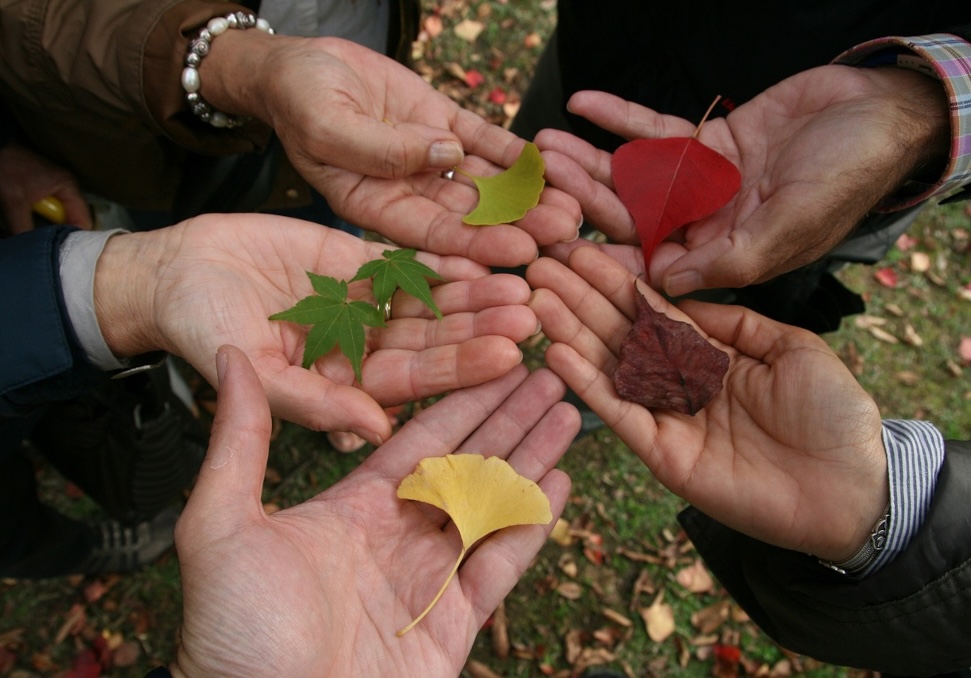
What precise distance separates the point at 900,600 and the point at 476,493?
1.01 m

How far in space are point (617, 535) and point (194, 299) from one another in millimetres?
2358

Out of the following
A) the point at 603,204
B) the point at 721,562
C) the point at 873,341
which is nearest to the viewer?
the point at 721,562

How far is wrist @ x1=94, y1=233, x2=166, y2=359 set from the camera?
6.10 ft

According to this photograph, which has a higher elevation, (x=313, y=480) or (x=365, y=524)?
(x=365, y=524)

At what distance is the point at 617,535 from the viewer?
11.0ft

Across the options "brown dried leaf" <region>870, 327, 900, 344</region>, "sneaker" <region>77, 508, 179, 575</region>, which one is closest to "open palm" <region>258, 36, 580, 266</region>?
"sneaker" <region>77, 508, 179, 575</region>

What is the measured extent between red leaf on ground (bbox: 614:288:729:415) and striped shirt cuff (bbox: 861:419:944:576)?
1.46 feet

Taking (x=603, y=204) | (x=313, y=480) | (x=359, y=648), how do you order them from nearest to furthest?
1. (x=359, y=648)
2. (x=603, y=204)
3. (x=313, y=480)

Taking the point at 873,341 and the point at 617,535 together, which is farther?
the point at 873,341

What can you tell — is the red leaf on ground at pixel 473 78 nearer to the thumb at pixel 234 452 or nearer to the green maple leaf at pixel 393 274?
the green maple leaf at pixel 393 274

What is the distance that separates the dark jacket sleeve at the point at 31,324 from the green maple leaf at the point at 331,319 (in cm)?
55

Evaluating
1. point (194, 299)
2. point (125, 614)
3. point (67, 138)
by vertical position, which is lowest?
point (125, 614)

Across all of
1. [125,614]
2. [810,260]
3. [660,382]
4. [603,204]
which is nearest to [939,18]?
[810,260]

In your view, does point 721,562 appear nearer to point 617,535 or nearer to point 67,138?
point 617,535
